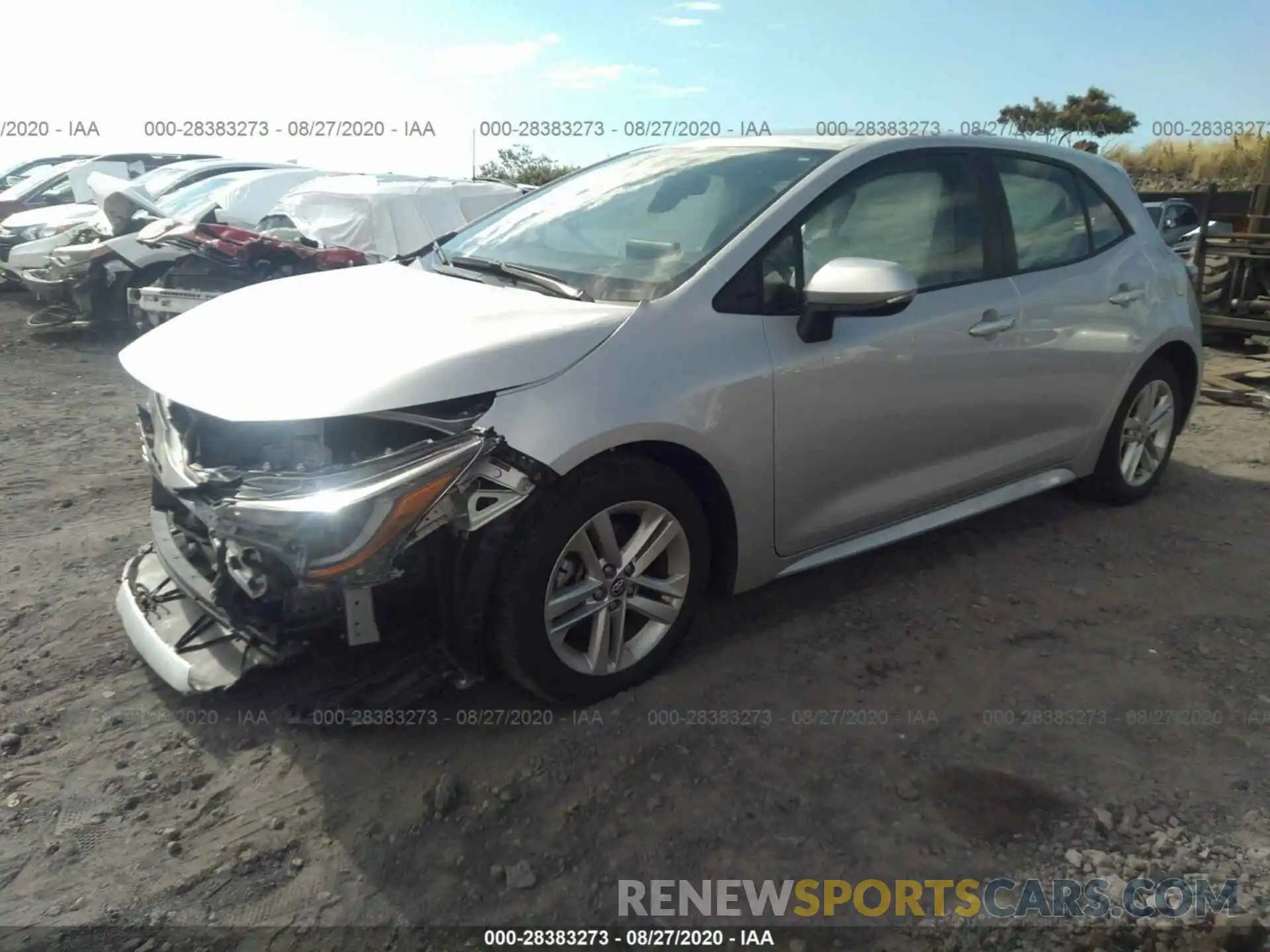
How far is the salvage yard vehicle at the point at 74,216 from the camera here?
32.6ft

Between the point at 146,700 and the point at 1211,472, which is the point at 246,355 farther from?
the point at 1211,472

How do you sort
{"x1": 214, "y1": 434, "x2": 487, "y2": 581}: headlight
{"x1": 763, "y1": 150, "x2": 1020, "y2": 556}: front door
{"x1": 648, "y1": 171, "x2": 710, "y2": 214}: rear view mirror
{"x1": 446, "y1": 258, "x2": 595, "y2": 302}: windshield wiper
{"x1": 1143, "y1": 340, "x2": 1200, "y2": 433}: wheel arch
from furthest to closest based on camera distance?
{"x1": 1143, "y1": 340, "x2": 1200, "y2": 433}: wheel arch → {"x1": 648, "y1": 171, "x2": 710, "y2": 214}: rear view mirror → {"x1": 763, "y1": 150, "x2": 1020, "y2": 556}: front door → {"x1": 446, "y1": 258, "x2": 595, "y2": 302}: windshield wiper → {"x1": 214, "y1": 434, "x2": 487, "y2": 581}: headlight

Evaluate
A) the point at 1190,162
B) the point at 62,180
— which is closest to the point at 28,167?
the point at 62,180

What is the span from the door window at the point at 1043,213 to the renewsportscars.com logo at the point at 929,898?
249cm

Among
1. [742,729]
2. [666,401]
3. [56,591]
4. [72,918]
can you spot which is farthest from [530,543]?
[56,591]

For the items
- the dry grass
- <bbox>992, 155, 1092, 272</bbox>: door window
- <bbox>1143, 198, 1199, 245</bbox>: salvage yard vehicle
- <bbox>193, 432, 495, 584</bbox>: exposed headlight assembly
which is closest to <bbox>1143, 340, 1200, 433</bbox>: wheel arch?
<bbox>992, 155, 1092, 272</bbox>: door window

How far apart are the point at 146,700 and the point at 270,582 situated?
88cm

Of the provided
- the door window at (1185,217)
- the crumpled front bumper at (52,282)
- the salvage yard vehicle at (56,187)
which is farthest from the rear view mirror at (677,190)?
the door window at (1185,217)

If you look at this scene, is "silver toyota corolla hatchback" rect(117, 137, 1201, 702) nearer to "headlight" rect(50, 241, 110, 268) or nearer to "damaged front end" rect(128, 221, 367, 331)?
"damaged front end" rect(128, 221, 367, 331)

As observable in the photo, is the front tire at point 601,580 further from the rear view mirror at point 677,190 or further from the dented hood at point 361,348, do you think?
the rear view mirror at point 677,190

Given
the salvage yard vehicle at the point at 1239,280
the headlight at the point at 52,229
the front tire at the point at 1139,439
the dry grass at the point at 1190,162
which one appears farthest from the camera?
the dry grass at the point at 1190,162

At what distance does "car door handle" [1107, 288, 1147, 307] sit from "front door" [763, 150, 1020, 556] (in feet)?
2.58

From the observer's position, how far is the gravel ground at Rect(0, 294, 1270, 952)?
2330mm

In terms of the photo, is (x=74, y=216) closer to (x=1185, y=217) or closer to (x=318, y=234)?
(x=318, y=234)
